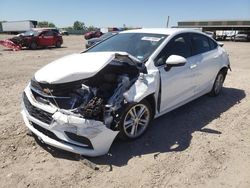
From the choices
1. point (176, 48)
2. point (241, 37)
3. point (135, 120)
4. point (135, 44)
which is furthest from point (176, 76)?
point (241, 37)

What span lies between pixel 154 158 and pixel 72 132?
1.22 meters

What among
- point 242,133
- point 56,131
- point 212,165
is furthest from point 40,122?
point 242,133

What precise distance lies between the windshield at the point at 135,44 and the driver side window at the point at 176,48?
0.52 ft

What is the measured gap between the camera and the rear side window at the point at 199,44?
6129 millimetres

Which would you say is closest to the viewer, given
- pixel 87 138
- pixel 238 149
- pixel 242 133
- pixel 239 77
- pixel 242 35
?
pixel 87 138

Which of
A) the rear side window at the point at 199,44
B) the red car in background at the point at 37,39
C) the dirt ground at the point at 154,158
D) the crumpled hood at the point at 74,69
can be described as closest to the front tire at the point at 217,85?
the rear side window at the point at 199,44

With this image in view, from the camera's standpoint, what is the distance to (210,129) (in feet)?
17.7

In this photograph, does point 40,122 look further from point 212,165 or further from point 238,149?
point 238,149

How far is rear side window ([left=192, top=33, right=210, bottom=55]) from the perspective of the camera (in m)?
6.13

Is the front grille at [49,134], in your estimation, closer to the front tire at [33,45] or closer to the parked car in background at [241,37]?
the front tire at [33,45]

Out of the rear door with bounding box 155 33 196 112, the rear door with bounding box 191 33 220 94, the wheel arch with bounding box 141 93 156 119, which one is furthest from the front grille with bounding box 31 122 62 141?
the rear door with bounding box 191 33 220 94

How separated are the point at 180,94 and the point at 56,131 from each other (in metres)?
2.49

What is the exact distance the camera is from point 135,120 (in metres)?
4.62

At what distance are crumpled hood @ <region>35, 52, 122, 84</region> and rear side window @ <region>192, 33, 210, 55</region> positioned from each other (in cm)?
230
